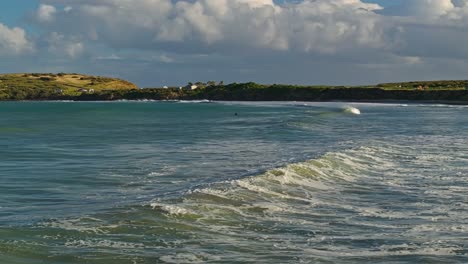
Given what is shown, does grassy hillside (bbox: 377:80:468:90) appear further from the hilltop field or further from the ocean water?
the ocean water

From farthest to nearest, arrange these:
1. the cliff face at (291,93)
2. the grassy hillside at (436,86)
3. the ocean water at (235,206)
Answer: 1. the grassy hillside at (436,86)
2. the cliff face at (291,93)
3. the ocean water at (235,206)

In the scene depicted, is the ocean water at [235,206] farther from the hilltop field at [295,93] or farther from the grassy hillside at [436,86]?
the grassy hillside at [436,86]

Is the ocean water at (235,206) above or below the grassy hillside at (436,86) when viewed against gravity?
below

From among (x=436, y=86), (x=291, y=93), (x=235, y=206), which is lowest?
(x=235, y=206)

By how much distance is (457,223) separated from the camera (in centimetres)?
1356

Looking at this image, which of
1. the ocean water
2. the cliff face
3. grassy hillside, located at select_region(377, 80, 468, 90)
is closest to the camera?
the ocean water

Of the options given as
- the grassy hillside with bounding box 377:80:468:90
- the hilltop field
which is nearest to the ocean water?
the hilltop field

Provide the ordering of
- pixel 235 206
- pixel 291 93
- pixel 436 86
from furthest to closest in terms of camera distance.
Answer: pixel 291 93 < pixel 436 86 < pixel 235 206

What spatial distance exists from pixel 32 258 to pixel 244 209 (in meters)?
5.50

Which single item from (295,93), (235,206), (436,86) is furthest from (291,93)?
(235,206)

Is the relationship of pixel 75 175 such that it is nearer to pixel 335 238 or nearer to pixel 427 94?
pixel 335 238

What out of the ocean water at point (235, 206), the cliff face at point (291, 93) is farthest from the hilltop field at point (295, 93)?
the ocean water at point (235, 206)

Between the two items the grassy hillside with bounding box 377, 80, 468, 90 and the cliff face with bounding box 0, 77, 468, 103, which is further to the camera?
the grassy hillside with bounding box 377, 80, 468, 90

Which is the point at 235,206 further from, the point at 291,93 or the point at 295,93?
the point at 291,93
